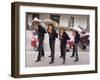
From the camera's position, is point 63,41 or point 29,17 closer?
point 29,17

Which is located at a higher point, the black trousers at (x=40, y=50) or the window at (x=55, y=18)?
the window at (x=55, y=18)

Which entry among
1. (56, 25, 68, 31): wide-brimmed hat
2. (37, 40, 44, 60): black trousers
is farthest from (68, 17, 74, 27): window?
(37, 40, 44, 60): black trousers

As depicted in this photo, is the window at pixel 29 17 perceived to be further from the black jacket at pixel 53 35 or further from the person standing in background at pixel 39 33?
the black jacket at pixel 53 35

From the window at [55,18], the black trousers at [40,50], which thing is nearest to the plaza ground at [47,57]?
the black trousers at [40,50]

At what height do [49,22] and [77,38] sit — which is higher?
[49,22]

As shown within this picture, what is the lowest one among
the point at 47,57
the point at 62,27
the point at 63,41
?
the point at 47,57

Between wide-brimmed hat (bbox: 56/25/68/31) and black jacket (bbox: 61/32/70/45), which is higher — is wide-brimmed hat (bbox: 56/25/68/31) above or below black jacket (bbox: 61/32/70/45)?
above

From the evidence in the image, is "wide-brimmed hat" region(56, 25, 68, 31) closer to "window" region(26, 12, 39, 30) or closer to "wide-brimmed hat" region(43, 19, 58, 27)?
"wide-brimmed hat" region(43, 19, 58, 27)

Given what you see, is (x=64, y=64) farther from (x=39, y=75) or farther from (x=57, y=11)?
(x=57, y=11)

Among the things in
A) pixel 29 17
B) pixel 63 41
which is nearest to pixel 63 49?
pixel 63 41

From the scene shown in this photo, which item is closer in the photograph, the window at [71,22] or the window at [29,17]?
the window at [29,17]

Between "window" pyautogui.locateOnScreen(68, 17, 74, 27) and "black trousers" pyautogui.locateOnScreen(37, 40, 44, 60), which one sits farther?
"window" pyautogui.locateOnScreen(68, 17, 74, 27)

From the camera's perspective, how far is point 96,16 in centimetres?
224

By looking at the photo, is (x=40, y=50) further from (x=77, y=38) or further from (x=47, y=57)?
(x=77, y=38)
